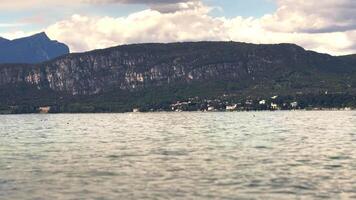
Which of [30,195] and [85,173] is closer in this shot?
[30,195]

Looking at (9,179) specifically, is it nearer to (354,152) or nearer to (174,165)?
(174,165)

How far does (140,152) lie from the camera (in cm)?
9369

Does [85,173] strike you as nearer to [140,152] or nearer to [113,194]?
[113,194]

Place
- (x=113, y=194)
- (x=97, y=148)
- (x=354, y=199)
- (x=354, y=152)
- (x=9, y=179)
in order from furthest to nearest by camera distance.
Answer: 1. (x=97, y=148)
2. (x=354, y=152)
3. (x=9, y=179)
4. (x=113, y=194)
5. (x=354, y=199)

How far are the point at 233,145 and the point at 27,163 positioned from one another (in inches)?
1522

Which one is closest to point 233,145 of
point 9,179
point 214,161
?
point 214,161

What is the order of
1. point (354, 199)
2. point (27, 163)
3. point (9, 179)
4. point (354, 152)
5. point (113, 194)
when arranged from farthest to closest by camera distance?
point (354, 152) < point (27, 163) < point (9, 179) < point (113, 194) < point (354, 199)

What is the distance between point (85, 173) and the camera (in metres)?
69.1

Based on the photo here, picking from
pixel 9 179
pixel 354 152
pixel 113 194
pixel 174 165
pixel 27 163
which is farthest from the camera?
pixel 354 152

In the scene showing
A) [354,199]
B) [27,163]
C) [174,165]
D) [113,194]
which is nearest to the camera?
[354,199]

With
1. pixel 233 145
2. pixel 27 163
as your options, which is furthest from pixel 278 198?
pixel 233 145

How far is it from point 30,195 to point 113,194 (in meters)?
7.64

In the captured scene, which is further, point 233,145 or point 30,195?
point 233,145

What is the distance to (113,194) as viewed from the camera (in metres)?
55.4
